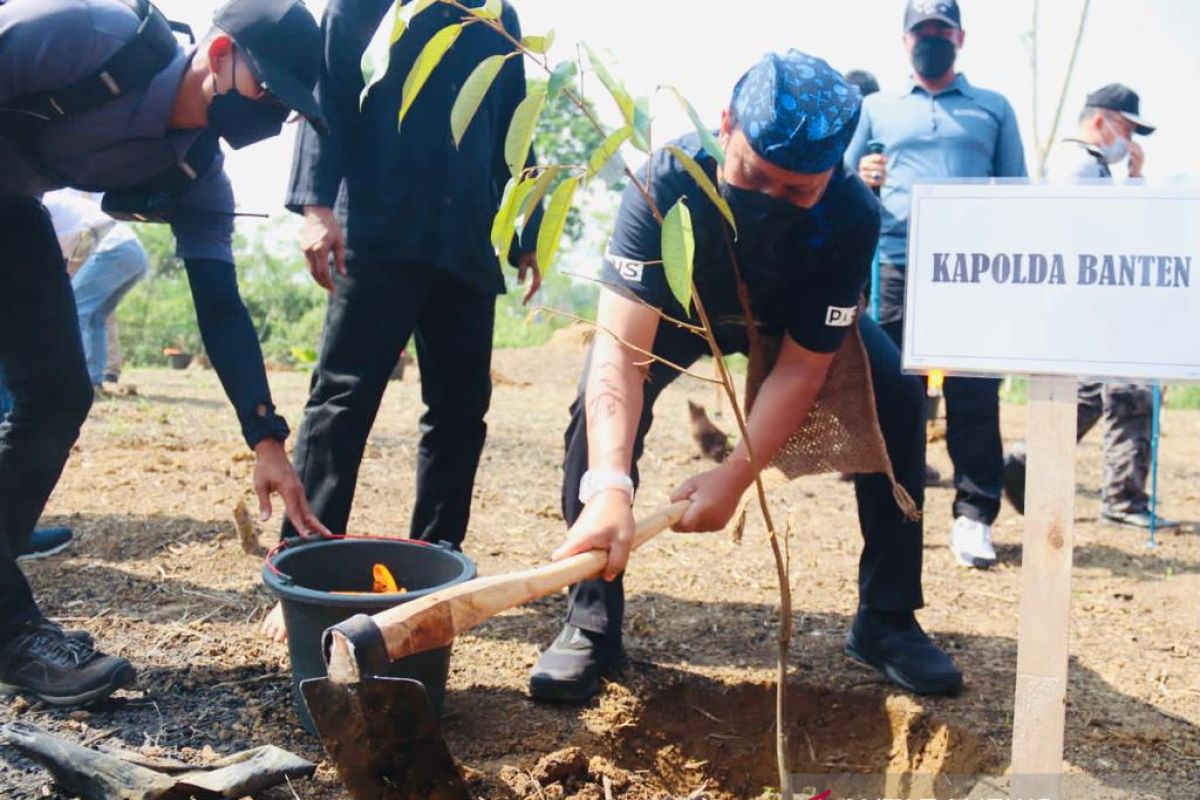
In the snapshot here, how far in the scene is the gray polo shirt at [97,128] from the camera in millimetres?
2076

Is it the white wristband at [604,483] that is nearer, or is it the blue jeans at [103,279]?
the white wristband at [604,483]

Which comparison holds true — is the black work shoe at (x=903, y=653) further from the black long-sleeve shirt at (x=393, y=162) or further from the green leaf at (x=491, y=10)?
the green leaf at (x=491, y=10)

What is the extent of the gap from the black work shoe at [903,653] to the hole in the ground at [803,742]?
2.7 inches

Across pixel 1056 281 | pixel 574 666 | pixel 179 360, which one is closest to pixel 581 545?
pixel 574 666

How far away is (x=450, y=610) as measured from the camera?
5.40ft

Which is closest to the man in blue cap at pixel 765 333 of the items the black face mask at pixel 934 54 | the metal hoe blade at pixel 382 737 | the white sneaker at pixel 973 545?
the metal hoe blade at pixel 382 737

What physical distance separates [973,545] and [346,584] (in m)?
2.60

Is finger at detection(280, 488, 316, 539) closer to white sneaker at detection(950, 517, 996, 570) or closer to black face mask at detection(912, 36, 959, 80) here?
white sneaker at detection(950, 517, 996, 570)

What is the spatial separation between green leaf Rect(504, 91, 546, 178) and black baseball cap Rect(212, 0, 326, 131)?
2.81ft

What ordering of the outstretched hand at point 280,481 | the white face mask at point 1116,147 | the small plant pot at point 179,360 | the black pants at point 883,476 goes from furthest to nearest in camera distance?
1. the small plant pot at point 179,360
2. the white face mask at point 1116,147
3. the black pants at point 883,476
4. the outstretched hand at point 280,481

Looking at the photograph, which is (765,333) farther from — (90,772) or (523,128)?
(90,772)

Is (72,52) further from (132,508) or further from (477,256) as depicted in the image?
(132,508)

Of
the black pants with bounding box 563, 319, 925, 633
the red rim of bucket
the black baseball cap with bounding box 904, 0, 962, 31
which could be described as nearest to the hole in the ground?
the black pants with bounding box 563, 319, 925, 633

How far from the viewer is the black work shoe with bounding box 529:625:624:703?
8.32 feet
